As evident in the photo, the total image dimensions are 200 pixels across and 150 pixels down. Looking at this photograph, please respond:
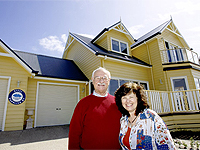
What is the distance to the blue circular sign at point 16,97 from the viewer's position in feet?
17.3

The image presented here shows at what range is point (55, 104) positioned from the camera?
6.74 metres

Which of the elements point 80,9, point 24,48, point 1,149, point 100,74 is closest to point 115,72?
point 80,9

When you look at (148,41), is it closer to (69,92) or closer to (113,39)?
(113,39)

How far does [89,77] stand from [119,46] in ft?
11.0

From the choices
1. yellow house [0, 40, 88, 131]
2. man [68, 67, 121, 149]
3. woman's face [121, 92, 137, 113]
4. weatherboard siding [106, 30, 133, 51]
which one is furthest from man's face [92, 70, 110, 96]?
weatherboard siding [106, 30, 133, 51]

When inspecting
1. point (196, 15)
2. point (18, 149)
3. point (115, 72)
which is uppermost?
point (196, 15)

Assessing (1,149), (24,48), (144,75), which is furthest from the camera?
(24,48)

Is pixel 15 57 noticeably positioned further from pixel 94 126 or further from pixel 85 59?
pixel 94 126

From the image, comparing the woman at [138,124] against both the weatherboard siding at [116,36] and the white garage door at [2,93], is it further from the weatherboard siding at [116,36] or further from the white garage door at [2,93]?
the weatherboard siding at [116,36]

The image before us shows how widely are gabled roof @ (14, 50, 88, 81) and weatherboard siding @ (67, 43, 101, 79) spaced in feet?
1.23

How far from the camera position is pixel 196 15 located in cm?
682

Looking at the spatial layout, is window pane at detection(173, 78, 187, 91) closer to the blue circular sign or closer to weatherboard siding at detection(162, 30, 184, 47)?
weatherboard siding at detection(162, 30, 184, 47)

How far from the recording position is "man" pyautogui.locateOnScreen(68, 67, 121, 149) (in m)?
1.59

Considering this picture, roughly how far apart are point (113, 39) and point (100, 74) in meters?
7.25
